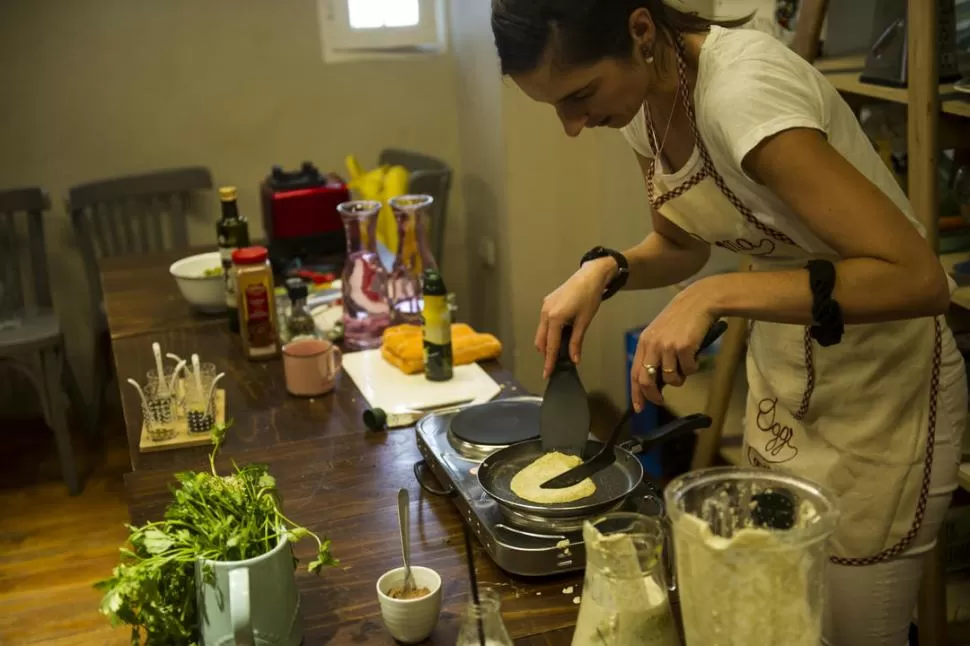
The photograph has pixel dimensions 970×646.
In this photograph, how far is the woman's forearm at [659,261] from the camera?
169cm

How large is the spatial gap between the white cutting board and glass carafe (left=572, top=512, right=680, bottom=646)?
0.98 m

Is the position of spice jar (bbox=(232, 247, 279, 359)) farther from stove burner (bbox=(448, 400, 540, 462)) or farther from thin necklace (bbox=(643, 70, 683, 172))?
thin necklace (bbox=(643, 70, 683, 172))

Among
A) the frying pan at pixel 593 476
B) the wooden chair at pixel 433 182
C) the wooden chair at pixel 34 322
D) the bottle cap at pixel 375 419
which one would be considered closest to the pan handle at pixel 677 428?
the frying pan at pixel 593 476

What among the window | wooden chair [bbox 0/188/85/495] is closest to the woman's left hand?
wooden chair [bbox 0/188/85/495]

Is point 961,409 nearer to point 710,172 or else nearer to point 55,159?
point 710,172

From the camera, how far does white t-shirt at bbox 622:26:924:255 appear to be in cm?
122

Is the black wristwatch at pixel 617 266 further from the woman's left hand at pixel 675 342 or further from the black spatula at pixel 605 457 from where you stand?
the woman's left hand at pixel 675 342

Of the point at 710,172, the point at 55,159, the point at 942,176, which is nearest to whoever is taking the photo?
the point at 710,172

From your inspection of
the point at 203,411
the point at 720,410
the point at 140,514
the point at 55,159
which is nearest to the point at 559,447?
the point at 140,514

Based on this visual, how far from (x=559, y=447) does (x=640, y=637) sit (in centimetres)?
51

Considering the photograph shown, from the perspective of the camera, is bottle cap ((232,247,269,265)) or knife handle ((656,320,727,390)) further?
bottle cap ((232,247,269,265))

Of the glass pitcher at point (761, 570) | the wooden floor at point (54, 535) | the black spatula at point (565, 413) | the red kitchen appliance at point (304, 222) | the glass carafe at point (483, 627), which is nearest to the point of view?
the glass pitcher at point (761, 570)

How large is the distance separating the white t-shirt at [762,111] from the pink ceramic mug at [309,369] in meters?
0.86

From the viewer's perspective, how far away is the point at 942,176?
2.40 m
